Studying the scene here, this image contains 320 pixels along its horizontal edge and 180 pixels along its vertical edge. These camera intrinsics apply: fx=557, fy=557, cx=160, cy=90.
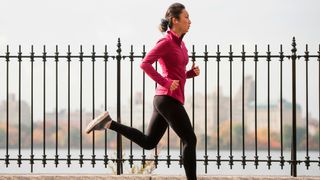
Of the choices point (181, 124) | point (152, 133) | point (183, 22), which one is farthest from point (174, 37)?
point (152, 133)

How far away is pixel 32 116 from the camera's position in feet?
26.7

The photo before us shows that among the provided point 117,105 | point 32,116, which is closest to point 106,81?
point 117,105

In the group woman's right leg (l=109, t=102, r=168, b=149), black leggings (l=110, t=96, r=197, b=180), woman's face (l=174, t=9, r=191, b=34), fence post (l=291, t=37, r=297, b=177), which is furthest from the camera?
fence post (l=291, t=37, r=297, b=177)

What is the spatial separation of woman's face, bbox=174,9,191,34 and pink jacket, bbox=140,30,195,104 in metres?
0.08

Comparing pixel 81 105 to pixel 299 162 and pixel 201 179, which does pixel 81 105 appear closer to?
pixel 201 179

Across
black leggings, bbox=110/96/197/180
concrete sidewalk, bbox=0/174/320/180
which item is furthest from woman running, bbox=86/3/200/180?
concrete sidewalk, bbox=0/174/320/180

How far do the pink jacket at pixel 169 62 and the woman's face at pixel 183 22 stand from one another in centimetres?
8

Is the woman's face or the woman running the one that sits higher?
the woman's face

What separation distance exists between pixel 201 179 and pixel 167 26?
2.69 metres

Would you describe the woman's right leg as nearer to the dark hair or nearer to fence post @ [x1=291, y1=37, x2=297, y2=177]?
the dark hair

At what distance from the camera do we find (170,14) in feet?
17.6

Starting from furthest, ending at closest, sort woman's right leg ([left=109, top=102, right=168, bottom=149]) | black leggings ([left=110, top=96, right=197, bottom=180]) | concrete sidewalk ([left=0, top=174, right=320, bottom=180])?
concrete sidewalk ([left=0, top=174, right=320, bottom=180]) < woman's right leg ([left=109, top=102, right=168, bottom=149]) < black leggings ([left=110, top=96, right=197, bottom=180])

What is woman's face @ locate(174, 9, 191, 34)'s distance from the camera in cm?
531

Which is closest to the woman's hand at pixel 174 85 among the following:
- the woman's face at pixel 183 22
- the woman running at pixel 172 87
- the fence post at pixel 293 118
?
the woman running at pixel 172 87
